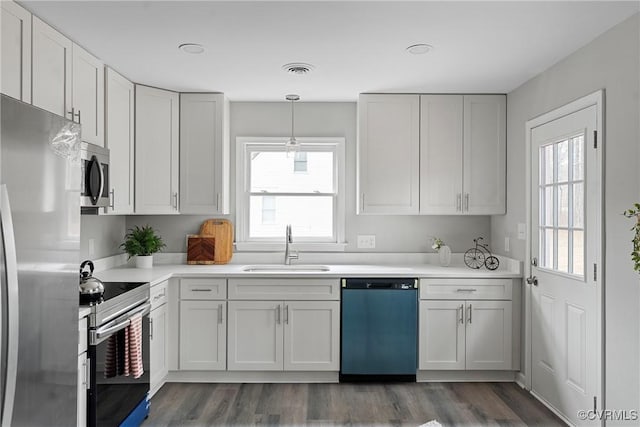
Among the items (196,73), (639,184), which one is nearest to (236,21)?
(196,73)

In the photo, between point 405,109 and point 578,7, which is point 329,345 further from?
point 578,7

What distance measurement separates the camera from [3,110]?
4.76 ft

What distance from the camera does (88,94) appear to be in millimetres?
2947

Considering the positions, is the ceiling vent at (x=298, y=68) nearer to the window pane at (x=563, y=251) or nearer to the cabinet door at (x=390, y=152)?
the cabinet door at (x=390, y=152)

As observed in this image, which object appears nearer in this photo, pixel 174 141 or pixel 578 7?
pixel 578 7

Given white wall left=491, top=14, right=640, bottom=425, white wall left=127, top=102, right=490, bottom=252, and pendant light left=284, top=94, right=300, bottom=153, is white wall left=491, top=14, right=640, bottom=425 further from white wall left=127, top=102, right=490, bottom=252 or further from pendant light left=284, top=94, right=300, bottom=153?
pendant light left=284, top=94, right=300, bottom=153

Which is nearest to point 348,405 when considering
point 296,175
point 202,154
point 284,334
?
point 284,334

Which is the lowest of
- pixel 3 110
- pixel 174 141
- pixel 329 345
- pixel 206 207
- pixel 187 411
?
pixel 187 411

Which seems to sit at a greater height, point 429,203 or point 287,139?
point 287,139

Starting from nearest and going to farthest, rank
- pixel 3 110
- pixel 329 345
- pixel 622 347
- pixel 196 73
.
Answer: pixel 3 110 → pixel 622 347 → pixel 196 73 → pixel 329 345

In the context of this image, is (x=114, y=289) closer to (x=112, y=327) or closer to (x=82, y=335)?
(x=112, y=327)

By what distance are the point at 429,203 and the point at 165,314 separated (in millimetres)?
2268

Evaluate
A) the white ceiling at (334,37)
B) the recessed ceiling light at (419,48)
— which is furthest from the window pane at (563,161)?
the recessed ceiling light at (419,48)

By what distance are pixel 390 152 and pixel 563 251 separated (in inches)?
60.5
